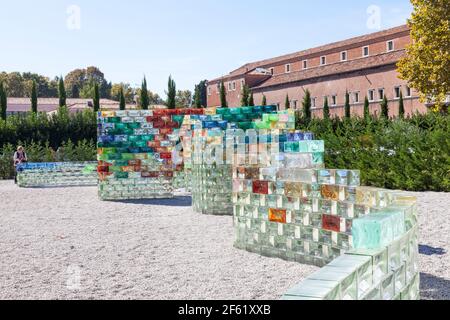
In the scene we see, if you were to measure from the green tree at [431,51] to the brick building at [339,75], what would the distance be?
17524 millimetres

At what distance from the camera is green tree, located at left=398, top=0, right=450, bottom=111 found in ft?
108

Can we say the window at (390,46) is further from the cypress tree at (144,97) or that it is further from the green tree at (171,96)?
the cypress tree at (144,97)

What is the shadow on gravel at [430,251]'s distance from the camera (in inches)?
332

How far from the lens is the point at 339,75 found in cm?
6106

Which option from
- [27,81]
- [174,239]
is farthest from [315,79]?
[27,81]

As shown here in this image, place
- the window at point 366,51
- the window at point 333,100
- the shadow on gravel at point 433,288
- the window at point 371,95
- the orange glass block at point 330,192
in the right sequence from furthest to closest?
the window at point 366,51, the window at point 333,100, the window at point 371,95, the orange glass block at point 330,192, the shadow on gravel at point 433,288

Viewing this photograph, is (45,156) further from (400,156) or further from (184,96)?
(184,96)

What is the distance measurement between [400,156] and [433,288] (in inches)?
412

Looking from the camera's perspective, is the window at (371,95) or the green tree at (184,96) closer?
the window at (371,95)

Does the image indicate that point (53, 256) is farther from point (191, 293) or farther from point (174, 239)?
point (191, 293)

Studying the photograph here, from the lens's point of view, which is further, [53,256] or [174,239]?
[174,239]

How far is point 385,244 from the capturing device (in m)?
3.48

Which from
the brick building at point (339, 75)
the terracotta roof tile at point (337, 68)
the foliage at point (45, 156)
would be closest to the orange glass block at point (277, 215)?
the foliage at point (45, 156)
